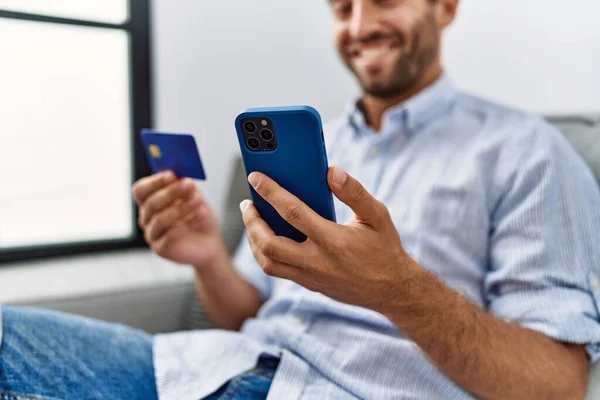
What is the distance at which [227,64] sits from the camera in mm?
1521

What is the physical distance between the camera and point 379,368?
0.71 metres

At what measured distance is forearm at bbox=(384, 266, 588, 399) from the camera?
23.3 inches

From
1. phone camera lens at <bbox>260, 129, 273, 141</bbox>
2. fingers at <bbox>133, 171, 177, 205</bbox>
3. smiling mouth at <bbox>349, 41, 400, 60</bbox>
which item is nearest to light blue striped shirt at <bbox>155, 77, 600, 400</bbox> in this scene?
smiling mouth at <bbox>349, 41, 400, 60</bbox>

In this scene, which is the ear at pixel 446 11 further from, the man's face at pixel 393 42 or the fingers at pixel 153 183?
the fingers at pixel 153 183

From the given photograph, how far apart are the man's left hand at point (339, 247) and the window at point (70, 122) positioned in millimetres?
1026

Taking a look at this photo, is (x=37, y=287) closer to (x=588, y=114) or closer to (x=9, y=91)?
(x=9, y=91)

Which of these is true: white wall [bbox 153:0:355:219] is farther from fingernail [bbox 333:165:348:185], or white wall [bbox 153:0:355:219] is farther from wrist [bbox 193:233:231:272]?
fingernail [bbox 333:165:348:185]

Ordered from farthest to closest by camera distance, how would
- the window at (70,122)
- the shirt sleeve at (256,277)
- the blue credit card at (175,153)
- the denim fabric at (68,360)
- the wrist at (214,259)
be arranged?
the window at (70,122) → the shirt sleeve at (256,277) → the wrist at (214,259) → the blue credit card at (175,153) → the denim fabric at (68,360)

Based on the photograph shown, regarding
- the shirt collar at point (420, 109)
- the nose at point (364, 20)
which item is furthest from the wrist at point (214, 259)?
the nose at point (364, 20)

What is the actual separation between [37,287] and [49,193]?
42cm

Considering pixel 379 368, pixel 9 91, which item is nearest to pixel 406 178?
pixel 379 368

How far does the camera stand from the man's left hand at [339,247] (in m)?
0.50

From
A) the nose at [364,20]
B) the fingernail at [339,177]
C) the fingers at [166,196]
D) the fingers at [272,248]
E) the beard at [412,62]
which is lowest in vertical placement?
the fingers at [166,196]

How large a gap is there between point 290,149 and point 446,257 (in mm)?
357
